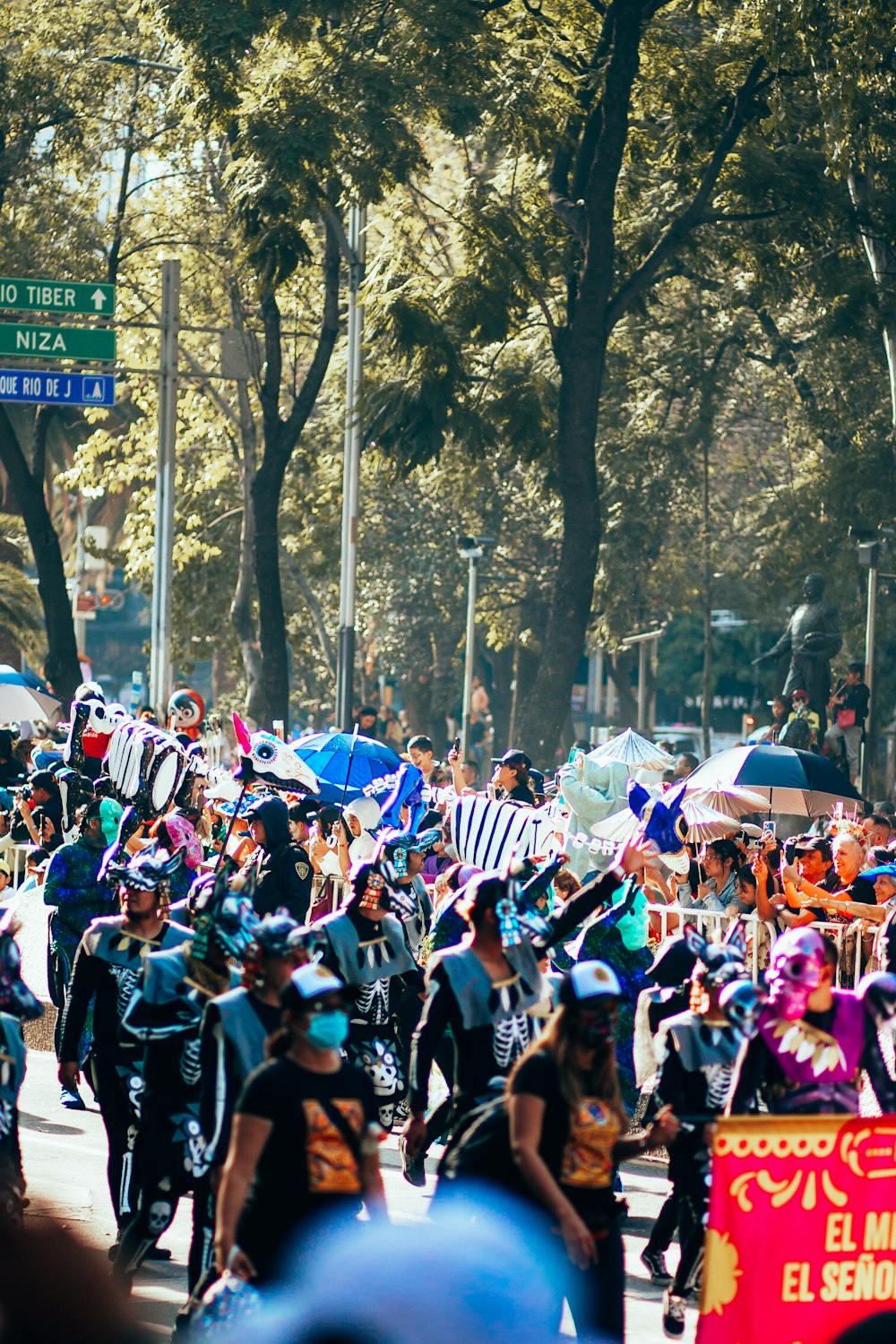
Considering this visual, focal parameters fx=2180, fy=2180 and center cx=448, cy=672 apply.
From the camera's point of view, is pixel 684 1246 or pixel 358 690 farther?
Result: pixel 358 690

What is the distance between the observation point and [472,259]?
72.4 ft

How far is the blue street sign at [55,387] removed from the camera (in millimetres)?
21953

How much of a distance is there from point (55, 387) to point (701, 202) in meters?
6.73

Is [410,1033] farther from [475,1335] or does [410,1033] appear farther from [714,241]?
[714,241]

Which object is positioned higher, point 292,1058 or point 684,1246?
point 292,1058

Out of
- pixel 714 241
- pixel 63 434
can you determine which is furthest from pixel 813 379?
pixel 63 434

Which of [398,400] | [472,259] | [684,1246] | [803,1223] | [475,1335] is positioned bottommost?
[684,1246]

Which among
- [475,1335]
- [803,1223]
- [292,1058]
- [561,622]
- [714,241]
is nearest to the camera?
[475,1335]

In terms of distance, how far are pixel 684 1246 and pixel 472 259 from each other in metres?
15.7

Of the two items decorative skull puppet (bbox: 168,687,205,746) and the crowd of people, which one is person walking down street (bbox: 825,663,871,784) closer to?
decorative skull puppet (bbox: 168,687,205,746)

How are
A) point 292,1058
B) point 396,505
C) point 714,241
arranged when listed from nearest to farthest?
point 292,1058 → point 714,241 → point 396,505

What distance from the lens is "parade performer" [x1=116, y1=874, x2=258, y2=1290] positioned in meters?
7.54

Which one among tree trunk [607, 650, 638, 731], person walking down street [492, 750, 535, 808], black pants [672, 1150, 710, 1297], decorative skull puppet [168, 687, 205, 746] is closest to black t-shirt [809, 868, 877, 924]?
person walking down street [492, 750, 535, 808]

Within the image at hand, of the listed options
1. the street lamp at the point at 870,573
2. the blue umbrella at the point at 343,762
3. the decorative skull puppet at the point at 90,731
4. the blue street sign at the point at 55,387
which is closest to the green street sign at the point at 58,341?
the blue street sign at the point at 55,387
